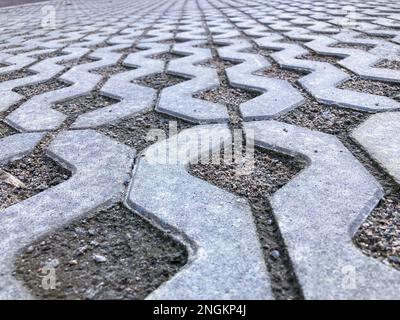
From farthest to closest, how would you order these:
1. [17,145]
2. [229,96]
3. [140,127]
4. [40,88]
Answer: [40,88], [229,96], [140,127], [17,145]

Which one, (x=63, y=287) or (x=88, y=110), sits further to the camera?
(x=88, y=110)

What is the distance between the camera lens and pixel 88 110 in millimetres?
1714

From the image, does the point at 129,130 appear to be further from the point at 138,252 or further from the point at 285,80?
the point at 285,80

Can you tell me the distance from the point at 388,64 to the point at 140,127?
59.2 inches

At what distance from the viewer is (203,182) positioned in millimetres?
1070

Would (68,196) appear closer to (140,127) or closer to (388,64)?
(140,127)

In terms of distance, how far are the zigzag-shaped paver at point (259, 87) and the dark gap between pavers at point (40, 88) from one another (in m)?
0.94

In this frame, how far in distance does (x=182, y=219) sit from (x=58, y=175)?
0.49m

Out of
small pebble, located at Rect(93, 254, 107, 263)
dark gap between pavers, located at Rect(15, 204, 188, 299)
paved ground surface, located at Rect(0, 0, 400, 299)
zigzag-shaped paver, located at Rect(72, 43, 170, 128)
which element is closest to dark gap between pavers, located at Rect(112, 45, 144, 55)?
zigzag-shaped paver, located at Rect(72, 43, 170, 128)

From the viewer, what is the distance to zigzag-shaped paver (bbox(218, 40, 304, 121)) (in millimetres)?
1551

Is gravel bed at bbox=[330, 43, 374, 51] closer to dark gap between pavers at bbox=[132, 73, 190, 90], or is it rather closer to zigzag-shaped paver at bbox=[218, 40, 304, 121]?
zigzag-shaped paver at bbox=[218, 40, 304, 121]

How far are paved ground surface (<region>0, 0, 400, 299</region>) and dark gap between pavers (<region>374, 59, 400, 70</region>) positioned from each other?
3 centimetres

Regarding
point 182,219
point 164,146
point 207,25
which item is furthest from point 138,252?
point 207,25

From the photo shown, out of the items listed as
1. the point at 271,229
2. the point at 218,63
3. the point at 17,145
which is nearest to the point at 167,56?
the point at 218,63
